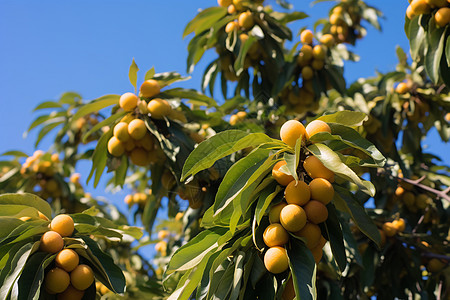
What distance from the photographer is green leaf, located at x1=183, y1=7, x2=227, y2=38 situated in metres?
3.68

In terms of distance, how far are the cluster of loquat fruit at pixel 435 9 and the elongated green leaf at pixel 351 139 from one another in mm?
1103

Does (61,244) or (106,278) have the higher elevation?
(61,244)

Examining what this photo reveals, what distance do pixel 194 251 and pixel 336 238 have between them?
1.78 ft

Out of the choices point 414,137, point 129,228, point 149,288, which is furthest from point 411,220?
point 129,228

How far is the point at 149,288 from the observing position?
10.7 feet

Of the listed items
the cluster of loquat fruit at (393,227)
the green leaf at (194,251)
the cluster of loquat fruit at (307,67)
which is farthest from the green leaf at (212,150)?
the cluster of loquat fruit at (307,67)

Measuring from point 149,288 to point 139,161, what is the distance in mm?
877

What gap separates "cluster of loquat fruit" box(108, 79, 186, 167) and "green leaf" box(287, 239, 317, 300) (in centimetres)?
128

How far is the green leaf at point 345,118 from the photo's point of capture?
1.98 m

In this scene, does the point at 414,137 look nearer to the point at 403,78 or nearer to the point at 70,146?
the point at 403,78

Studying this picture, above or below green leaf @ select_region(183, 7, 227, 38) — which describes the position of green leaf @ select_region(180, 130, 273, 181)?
below

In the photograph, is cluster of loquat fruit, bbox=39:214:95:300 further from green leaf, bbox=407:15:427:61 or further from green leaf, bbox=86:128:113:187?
green leaf, bbox=407:15:427:61

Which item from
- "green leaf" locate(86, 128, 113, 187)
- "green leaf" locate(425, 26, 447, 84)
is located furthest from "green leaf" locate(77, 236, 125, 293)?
"green leaf" locate(425, 26, 447, 84)

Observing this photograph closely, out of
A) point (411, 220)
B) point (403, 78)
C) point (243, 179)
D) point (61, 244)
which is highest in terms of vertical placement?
point (243, 179)
